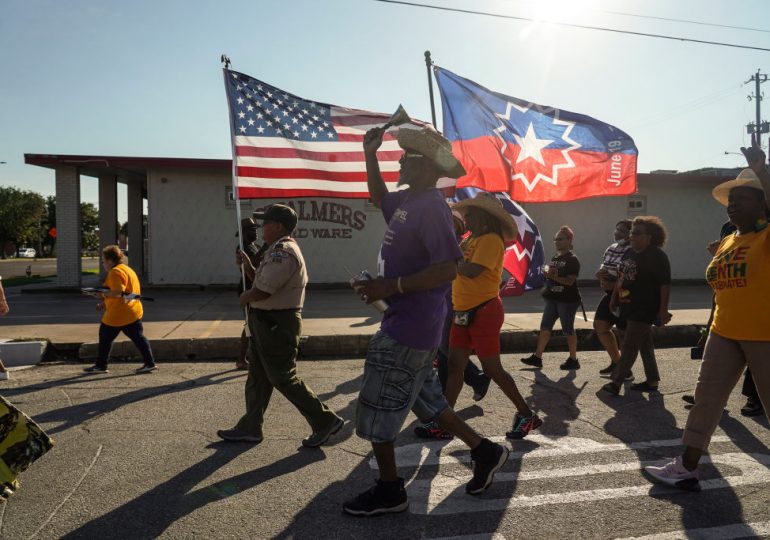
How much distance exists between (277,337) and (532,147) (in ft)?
17.1

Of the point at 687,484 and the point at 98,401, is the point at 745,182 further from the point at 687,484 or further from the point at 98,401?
the point at 98,401

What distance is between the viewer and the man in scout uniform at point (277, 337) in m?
4.27

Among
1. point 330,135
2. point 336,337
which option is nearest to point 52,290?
point 336,337

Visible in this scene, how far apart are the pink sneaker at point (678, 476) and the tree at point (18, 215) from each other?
261 feet

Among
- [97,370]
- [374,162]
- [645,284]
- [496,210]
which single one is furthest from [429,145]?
[97,370]

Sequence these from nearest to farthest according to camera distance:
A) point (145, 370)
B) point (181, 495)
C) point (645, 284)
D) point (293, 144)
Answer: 1. point (181, 495)
2. point (645, 284)
3. point (293, 144)
4. point (145, 370)

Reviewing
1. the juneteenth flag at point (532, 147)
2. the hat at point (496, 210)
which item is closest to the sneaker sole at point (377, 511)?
the hat at point (496, 210)

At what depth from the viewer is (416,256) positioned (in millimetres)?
3000

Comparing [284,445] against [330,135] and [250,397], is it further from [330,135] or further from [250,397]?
[330,135]

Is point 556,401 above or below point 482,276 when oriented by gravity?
below

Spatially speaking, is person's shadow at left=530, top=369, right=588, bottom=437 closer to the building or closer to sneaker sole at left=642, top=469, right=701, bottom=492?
sneaker sole at left=642, top=469, right=701, bottom=492

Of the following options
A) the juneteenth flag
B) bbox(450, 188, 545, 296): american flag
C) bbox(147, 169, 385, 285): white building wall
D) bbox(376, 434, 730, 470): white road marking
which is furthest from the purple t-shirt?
bbox(147, 169, 385, 285): white building wall

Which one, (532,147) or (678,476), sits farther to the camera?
(532,147)

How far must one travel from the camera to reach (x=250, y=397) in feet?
14.6
